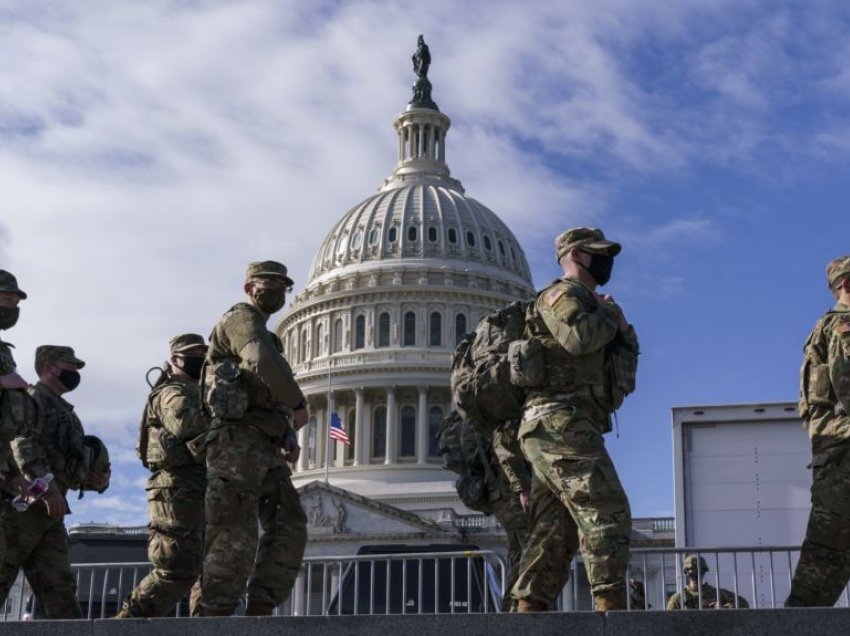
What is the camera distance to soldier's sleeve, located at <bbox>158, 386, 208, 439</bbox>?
8.59 m

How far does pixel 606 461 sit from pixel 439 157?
92.2 metres

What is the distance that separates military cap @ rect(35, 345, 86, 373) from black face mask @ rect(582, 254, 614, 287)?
153 inches

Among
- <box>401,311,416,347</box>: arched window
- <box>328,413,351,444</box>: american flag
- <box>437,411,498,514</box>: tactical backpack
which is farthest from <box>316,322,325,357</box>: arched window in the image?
<box>437,411,498,514</box>: tactical backpack

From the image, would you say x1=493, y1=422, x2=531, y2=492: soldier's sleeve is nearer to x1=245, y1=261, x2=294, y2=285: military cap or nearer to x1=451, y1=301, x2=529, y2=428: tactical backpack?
x1=451, y1=301, x2=529, y2=428: tactical backpack

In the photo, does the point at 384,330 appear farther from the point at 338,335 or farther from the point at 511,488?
the point at 511,488

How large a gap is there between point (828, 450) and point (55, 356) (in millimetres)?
5194

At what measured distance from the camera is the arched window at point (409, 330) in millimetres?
82938

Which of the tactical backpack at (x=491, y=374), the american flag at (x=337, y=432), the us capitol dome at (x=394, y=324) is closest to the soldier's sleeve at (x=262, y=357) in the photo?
the tactical backpack at (x=491, y=374)

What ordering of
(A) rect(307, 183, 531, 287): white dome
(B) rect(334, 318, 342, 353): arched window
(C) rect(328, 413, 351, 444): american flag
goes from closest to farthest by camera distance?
1. (C) rect(328, 413, 351, 444): american flag
2. (B) rect(334, 318, 342, 353): arched window
3. (A) rect(307, 183, 531, 287): white dome

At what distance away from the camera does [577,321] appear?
6.82 meters

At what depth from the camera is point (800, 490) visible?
16016 millimetres

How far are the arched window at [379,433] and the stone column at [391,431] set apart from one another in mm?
731

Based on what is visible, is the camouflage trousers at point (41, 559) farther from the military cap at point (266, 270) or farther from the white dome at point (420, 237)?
the white dome at point (420, 237)

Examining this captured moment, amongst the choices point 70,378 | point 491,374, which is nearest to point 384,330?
point 70,378
